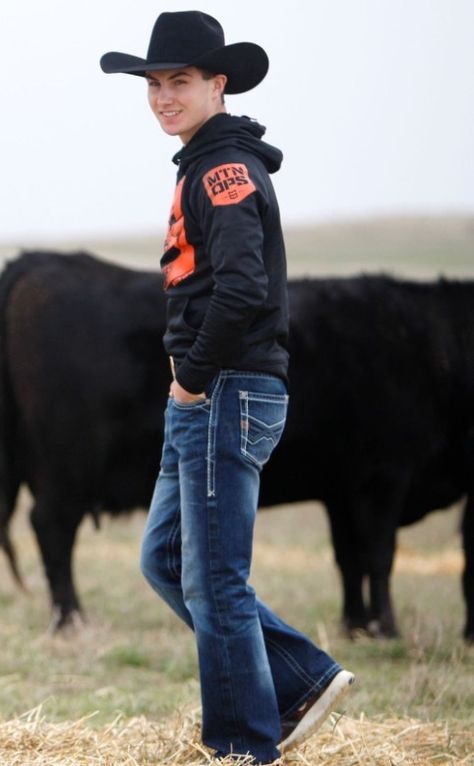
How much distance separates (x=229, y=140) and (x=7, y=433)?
3.95 m

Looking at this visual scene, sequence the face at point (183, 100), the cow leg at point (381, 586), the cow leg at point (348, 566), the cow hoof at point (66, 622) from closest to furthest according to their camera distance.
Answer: the face at point (183, 100), the cow hoof at point (66, 622), the cow leg at point (381, 586), the cow leg at point (348, 566)

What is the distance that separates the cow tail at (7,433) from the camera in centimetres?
721

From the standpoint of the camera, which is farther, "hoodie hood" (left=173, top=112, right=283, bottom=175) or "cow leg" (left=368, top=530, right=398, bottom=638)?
"cow leg" (left=368, top=530, right=398, bottom=638)

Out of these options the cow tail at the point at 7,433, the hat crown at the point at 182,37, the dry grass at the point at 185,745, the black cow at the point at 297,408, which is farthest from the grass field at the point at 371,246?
the hat crown at the point at 182,37

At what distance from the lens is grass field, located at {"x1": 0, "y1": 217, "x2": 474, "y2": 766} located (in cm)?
473

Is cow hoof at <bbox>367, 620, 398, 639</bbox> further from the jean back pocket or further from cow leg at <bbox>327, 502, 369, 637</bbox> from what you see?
the jean back pocket

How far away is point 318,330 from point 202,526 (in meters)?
3.87

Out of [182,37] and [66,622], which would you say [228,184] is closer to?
[182,37]

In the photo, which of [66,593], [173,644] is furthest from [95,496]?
[173,644]

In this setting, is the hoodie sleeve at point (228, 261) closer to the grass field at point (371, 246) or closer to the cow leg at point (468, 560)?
the cow leg at point (468, 560)

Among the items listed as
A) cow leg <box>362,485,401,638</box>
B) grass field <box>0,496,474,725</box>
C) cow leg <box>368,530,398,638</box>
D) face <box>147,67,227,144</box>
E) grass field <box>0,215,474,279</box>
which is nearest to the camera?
face <box>147,67,227,144</box>

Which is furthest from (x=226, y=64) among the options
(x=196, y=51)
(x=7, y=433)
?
(x=7, y=433)

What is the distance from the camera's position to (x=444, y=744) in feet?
13.3

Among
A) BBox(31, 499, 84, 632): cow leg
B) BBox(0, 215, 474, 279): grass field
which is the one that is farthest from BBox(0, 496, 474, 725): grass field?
BBox(0, 215, 474, 279): grass field
